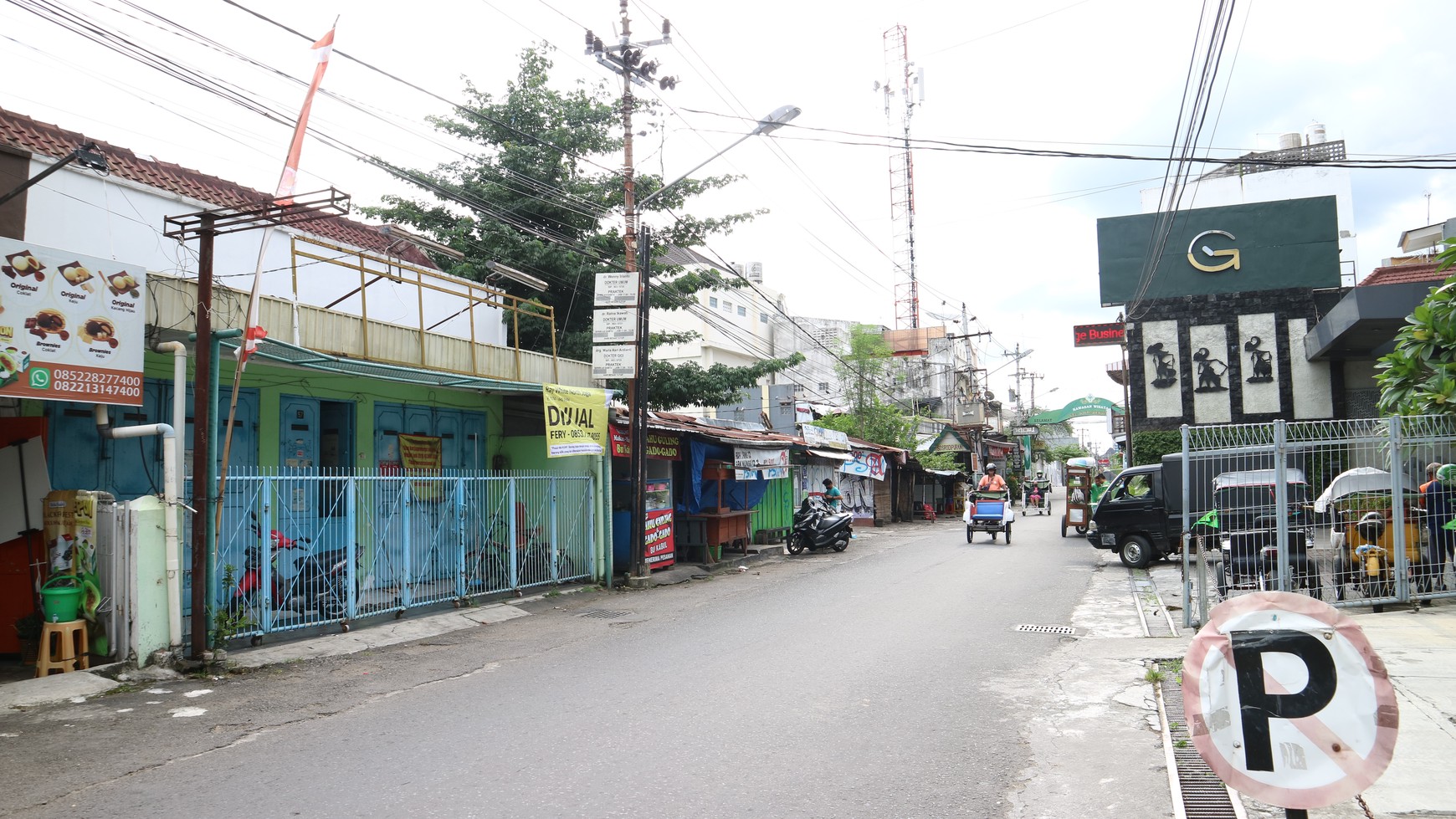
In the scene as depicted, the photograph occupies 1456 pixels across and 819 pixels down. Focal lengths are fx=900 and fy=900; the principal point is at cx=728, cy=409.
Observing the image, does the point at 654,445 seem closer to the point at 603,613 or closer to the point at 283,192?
the point at 603,613

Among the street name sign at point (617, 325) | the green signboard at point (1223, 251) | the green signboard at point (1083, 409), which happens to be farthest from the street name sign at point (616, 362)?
the green signboard at point (1083, 409)

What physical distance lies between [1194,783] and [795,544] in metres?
17.4

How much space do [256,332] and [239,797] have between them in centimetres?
538

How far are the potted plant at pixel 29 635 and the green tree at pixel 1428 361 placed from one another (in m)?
15.0

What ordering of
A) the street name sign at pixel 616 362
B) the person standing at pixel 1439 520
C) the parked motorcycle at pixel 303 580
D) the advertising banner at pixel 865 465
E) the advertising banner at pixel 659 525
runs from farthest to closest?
1. the advertising banner at pixel 865 465
2. the advertising banner at pixel 659 525
3. the street name sign at pixel 616 362
4. the parked motorcycle at pixel 303 580
5. the person standing at pixel 1439 520

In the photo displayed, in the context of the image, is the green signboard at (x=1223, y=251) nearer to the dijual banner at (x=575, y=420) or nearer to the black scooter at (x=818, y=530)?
the black scooter at (x=818, y=530)

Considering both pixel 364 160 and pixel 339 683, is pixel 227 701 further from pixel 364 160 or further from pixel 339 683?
pixel 364 160

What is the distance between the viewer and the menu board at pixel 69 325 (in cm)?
789

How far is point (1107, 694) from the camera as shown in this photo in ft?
24.0

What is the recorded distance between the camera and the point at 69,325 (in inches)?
326

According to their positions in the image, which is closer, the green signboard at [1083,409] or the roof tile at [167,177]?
the roof tile at [167,177]

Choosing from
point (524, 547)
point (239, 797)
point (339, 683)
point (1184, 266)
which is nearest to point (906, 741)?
point (239, 797)

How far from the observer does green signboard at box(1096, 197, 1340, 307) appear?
28.5 meters

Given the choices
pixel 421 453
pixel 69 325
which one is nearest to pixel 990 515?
pixel 421 453
